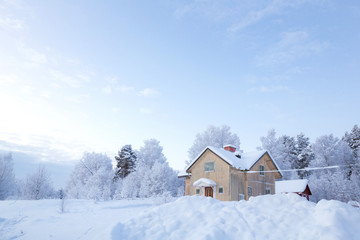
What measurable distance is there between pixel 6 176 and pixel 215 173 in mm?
29051

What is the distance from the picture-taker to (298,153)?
51.5 metres

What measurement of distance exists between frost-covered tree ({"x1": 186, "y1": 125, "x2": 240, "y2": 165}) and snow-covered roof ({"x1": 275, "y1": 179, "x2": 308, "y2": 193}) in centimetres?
1277

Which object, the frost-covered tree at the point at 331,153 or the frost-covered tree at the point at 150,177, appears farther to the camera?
the frost-covered tree at the point at 331,153

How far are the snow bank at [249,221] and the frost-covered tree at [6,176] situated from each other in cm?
3326

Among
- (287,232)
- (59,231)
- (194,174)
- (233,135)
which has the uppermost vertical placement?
(233,135)

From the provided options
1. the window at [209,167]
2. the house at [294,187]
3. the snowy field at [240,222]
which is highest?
the window at [209,167]

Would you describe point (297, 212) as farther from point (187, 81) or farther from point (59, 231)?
point (187, 81)

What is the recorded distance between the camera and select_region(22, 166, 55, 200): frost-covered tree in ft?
104

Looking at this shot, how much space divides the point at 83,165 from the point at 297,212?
47.0 metres

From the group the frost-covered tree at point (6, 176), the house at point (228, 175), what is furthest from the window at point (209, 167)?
the frost-covered tree at point (6, 176)

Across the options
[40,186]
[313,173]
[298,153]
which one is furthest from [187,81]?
[298,153]

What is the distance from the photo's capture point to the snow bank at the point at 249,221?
275 inches

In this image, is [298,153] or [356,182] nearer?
[356,182]

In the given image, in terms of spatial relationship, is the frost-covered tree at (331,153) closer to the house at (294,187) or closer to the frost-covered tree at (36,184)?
the house at (294,187)
